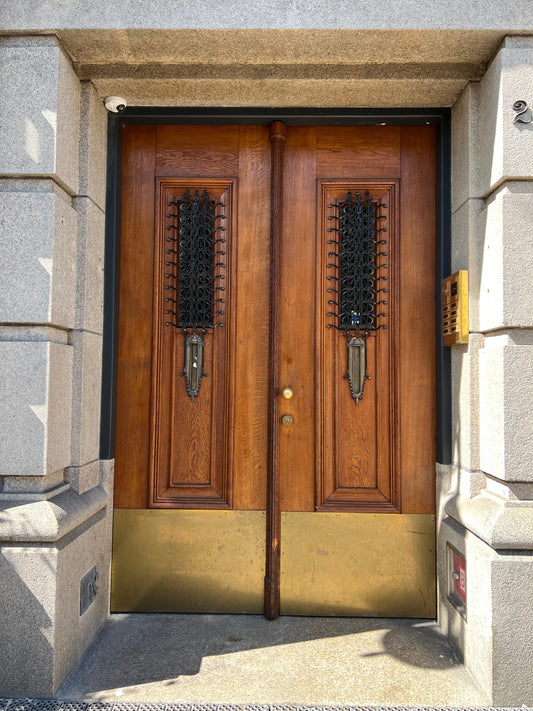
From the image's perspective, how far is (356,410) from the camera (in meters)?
3.17

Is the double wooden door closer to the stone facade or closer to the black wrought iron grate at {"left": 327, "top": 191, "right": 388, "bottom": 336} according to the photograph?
the black wrought iron grate at {"left": 327, "top": 191, "right": 388, "bottom": 336}

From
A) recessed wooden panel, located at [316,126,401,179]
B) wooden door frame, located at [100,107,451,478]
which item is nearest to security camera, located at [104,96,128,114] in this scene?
wooden door frame, located at [100,107,451,478]

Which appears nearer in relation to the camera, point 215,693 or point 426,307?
point 215,693

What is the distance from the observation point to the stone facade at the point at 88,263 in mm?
2387

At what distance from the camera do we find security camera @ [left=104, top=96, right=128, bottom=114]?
118 inches

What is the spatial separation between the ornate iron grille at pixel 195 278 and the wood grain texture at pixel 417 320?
1230 millimetres

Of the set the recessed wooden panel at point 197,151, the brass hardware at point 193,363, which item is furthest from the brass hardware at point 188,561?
the recessed wooden panel at point 197,151

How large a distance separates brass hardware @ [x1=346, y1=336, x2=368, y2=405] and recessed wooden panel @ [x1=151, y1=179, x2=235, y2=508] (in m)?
0.79

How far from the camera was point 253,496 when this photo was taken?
314 centimetres

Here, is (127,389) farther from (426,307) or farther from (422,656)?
(422,656)

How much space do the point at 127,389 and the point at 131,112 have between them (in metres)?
1.82

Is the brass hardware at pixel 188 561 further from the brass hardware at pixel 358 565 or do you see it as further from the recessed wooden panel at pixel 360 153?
the recessed wooden panel at pixel 360 153

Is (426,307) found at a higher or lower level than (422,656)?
higher

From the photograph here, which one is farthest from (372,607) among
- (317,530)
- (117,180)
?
(117,180)
